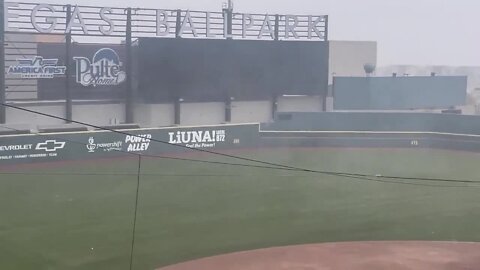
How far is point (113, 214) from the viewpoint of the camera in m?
6.75

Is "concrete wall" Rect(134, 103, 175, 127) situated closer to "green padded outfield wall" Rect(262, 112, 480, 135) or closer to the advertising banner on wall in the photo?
the advertising banner on wall

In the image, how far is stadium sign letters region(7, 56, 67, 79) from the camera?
8.16 meters

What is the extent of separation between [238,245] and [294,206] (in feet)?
4.94

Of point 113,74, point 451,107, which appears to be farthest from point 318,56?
point 113,74

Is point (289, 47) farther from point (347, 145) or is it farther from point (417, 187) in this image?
point (417, 187)

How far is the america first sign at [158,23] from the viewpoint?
815cm

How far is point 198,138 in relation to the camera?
29.3 ft

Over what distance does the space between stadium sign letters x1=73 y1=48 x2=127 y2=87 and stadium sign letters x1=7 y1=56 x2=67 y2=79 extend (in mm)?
234

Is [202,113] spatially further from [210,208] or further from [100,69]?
[210,208]

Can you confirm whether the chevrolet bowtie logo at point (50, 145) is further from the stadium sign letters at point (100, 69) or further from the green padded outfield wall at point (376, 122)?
the green padded outfield wall at point (376, 122)

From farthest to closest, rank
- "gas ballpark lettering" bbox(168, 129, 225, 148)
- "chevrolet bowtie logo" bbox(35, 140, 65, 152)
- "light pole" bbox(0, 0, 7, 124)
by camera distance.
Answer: "gas ballpark lettering" bbox(168, 129, 225, 148), "chevrolet bowtie logo" bbox(35, 140, 65, 152), "light pole" bbox(0, 0, 7, 124)

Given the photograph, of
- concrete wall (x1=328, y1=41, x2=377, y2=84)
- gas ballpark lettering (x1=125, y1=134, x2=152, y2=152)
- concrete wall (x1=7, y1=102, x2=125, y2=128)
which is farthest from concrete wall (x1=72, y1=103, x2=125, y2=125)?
concrete wall (x1=328, y1=41, x2=377, y2=84)

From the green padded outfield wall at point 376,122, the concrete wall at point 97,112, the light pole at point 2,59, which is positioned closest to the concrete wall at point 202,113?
the green padded outfield wall at point 376,122

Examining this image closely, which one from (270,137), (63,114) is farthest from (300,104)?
(63,114)
